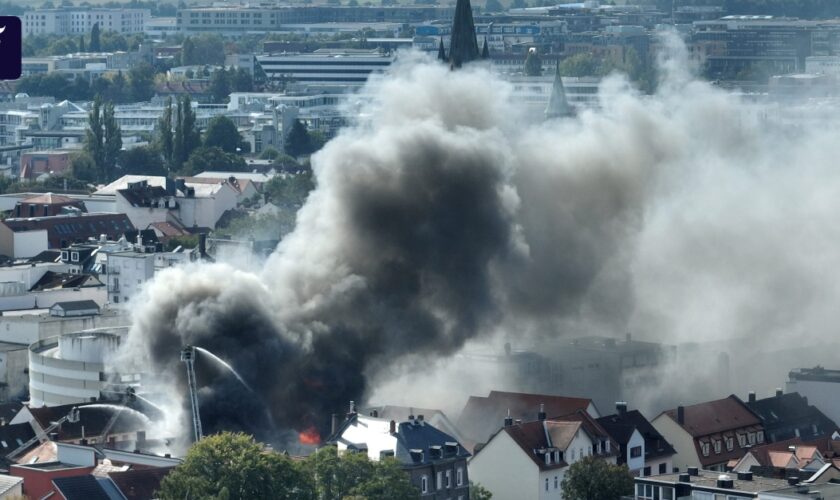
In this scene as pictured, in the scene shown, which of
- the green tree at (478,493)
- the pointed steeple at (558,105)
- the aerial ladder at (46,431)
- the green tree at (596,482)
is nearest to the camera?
the green tree at (596,482)

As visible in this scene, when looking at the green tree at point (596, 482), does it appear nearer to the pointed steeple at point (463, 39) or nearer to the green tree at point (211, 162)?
the pointed steeple at point (463, 39)

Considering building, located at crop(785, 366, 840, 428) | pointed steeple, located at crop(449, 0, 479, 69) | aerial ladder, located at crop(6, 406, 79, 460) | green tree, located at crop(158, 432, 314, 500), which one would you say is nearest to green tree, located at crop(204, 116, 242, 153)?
pointed steeple, located at crop(449, 0, 479, 69)

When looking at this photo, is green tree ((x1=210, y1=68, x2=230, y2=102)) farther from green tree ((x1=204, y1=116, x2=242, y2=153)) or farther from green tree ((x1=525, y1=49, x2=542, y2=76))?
green tree ((x1=204, y1=116, x2=242, y2=153))

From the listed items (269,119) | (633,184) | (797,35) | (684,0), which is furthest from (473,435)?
(684,0)

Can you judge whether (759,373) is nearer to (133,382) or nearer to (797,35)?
(133,382)

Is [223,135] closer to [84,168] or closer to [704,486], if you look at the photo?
[84,168]

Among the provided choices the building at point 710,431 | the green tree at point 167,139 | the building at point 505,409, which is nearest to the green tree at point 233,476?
the building at point 505,409
